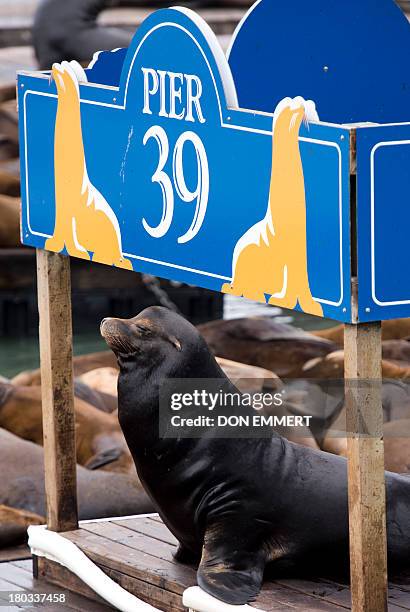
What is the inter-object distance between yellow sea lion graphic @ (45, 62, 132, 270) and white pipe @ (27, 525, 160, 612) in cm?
126

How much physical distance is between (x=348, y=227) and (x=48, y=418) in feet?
7.82

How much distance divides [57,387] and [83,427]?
2389 millimetres

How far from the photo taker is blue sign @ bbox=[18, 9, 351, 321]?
5434 mm

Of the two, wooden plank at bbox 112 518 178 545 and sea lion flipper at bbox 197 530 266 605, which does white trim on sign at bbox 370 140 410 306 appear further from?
wooden plank at bbox 112 518 178 545

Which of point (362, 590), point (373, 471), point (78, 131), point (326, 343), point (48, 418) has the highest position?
point (326, 343)

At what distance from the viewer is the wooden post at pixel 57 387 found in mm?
7148

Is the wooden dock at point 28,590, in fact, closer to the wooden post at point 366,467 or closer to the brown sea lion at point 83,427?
the brown sea lion at point 83,427

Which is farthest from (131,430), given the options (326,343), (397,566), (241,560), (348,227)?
(326,343)

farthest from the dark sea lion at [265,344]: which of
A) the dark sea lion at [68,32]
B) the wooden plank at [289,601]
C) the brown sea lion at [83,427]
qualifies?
the dark sea lion at [68,32]

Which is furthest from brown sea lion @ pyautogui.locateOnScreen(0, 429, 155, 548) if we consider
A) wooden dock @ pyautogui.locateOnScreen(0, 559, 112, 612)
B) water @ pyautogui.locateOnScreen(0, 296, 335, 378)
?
water @ pyautogui.locateOnScreen(0, 296, 335, 378)

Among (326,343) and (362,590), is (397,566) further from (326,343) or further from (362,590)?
(326,343)

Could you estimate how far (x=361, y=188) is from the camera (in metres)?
5.23

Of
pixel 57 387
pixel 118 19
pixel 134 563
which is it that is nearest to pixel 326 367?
pixel 57 387

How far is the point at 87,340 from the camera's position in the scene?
16406mm
